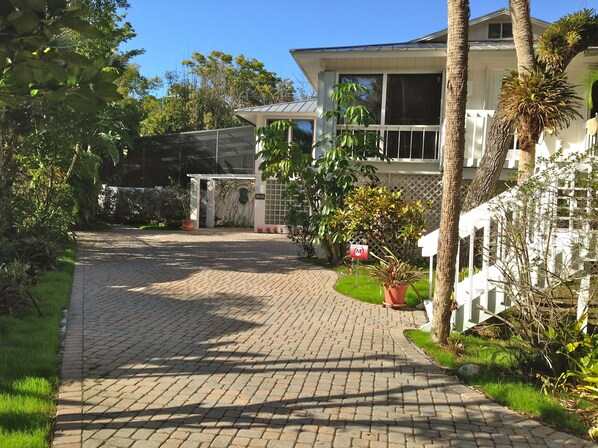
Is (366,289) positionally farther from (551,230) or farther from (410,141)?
(410,141)

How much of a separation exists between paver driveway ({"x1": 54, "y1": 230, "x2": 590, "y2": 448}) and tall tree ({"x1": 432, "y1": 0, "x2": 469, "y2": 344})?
37.7 inches

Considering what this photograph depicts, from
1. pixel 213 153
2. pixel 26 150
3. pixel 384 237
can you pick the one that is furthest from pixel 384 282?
pixel 213 153

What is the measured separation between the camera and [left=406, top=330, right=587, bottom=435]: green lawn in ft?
14.6

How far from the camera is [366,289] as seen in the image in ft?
32.7

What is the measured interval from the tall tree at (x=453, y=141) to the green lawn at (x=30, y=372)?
13.4 ft

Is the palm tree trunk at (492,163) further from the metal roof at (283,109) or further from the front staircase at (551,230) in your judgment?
the metal roof at (283,109)

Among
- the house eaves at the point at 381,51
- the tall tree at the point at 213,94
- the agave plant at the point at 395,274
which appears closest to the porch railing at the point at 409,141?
the house eaves at the point at 381,51

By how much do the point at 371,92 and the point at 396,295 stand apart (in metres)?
7.23

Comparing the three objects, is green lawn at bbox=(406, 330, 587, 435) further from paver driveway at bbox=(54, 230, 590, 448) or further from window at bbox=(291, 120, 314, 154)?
window at bbox=(291, 120, 314, 154)

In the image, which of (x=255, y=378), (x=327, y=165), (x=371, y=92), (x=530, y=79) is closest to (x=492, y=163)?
(x=530, y=79)

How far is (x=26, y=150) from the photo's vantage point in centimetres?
1296

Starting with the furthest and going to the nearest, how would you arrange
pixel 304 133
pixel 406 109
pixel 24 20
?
pixel 304 133 → pixel 406 109 → pixel 24 20

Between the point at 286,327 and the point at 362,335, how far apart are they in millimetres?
1018

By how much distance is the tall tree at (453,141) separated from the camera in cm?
591
